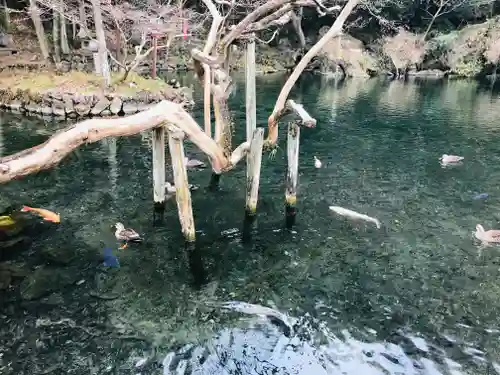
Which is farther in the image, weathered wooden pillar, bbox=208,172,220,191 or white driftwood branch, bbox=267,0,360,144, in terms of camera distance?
weathered wooden pillar, bbox=208,172,220,191

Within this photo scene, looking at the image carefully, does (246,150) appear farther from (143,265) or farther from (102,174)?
(102,174)

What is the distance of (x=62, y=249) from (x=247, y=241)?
379cm

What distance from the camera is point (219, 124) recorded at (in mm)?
10391

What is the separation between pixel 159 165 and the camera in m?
9.19

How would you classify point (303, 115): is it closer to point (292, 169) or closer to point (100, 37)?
point (292, 169)

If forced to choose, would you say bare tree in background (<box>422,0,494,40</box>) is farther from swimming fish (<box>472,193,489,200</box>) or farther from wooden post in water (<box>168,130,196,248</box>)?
wooden post in water (<box>168,130,196,248</box>)

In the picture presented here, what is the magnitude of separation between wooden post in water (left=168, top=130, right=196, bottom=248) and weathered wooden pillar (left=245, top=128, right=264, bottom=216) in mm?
1709

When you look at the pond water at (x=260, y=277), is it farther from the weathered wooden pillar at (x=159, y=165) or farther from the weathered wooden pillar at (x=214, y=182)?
the weathered wooden pillar at (x=159, y=165)

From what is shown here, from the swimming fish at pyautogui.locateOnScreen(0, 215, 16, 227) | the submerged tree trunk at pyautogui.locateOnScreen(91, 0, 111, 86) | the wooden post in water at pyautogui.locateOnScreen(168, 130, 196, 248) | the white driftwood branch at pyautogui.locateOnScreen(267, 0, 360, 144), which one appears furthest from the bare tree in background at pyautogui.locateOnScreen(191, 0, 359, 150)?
the submerged tree trunk at pyautogui.locateOnScreen(91, 0, 111, 86)

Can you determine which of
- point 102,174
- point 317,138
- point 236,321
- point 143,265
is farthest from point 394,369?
point 317,138

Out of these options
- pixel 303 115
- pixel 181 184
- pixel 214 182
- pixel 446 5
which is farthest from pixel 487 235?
pixel 446 5

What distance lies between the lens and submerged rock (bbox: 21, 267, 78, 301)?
23.5 ft

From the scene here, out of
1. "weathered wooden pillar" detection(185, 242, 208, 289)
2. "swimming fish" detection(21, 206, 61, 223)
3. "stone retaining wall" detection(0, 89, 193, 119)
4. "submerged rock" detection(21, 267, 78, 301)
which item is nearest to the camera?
"submerged rock" detection(21, 267, 78, 301)

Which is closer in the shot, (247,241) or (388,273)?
(388,273)
